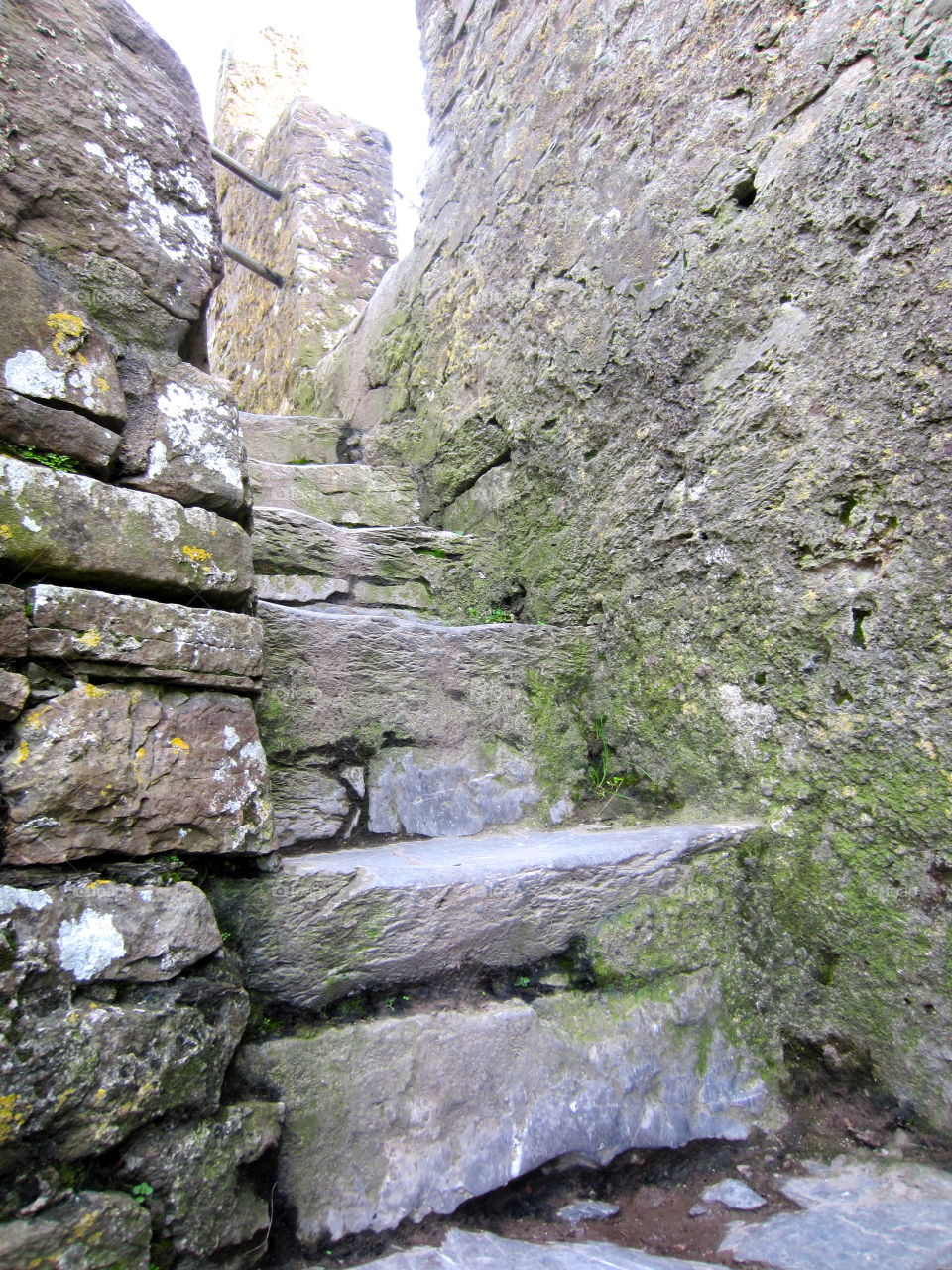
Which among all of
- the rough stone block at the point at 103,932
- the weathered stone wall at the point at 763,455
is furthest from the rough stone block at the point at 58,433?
the weathered stone wall at the point at 763,455

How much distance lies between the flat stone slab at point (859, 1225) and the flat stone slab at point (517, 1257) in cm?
11

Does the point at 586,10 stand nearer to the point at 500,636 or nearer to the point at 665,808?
the point at 500,636

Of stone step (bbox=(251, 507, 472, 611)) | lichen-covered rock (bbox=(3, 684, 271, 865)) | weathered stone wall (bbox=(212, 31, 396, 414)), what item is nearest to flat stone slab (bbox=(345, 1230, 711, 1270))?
lichen-covered rock (bbox=(3, 684, 271, 865))

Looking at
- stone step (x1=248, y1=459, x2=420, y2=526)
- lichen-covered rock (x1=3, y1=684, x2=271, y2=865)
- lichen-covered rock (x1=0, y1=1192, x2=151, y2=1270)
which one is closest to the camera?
lichen-covered rock (x1=0, y1=1192, x2=151, y2=1270)

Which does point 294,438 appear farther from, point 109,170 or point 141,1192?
point 141,1192

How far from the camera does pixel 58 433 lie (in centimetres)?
130

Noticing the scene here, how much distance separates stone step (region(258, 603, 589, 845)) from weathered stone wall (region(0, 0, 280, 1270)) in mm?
356

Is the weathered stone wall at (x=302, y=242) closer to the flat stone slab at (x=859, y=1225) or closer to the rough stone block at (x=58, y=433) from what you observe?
the rough stone block at (x=58, y=433)

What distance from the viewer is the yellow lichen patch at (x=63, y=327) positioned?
1334mm

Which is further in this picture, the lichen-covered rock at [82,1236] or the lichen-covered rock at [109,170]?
the lichen-covered rock at [109,170]

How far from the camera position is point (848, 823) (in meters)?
1.50

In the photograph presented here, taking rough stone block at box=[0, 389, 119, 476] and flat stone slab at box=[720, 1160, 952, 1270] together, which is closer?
flat stone slab at box=[720, 1160, 952, 1270]

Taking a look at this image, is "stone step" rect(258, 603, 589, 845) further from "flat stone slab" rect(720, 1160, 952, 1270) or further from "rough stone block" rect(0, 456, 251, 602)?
"flat stone slab" rect(720, 1160, 952, 1270)

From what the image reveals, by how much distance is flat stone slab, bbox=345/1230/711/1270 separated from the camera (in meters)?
1.13
